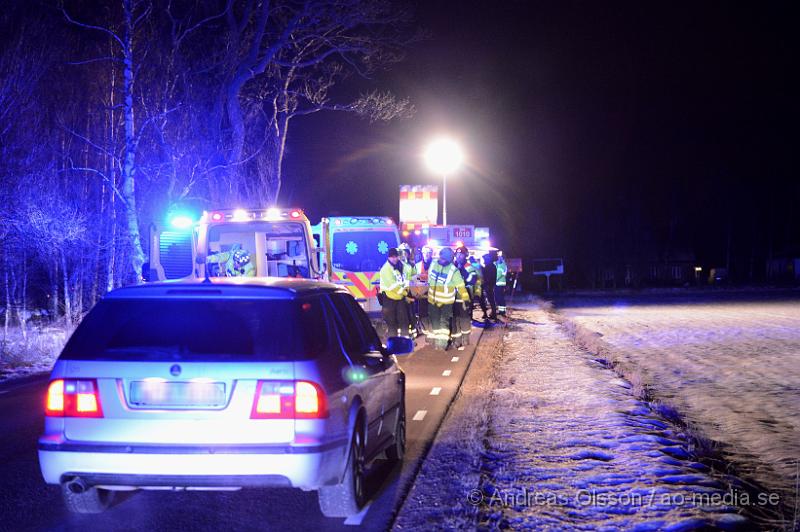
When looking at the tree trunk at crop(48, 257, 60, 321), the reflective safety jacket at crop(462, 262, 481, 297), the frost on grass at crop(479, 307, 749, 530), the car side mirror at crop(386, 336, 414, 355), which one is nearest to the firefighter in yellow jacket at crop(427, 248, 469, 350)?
the reflective safety jacket at crop(462, 262, 481, 297)

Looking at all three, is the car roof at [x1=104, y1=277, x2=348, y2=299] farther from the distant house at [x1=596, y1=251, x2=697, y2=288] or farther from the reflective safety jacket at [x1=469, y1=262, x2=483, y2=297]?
the distant house at [x1=596, y1=251, x2=697, y2=288]

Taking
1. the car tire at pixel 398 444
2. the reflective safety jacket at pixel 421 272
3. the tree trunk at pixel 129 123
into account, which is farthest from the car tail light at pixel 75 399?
the reflective safety jacket at pixel 421 272

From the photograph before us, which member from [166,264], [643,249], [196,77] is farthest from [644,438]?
[643,249]

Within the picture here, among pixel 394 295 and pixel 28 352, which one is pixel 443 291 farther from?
pixel 28 352

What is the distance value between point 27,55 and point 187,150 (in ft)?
20.2

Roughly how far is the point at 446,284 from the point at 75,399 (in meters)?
11.1

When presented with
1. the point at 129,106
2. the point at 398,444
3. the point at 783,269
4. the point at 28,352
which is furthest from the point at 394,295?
the point at 783,269

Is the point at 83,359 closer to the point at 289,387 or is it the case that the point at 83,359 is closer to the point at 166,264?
the point at 289,387

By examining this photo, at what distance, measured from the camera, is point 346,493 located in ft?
18.2

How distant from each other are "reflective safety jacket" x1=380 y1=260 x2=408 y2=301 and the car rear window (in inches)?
398

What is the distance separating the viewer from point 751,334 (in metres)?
20.2

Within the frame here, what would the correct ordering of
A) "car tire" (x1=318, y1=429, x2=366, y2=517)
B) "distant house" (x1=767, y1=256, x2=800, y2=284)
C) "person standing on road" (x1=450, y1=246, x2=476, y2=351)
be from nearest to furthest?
"car tire" (x1=318, y1=429, x2=366, y2=517), "person standing on road" (x1=450, y1=246, x2=476, y2=351), "distant house" (x1=767, y1=256, x2=800, y2=284)

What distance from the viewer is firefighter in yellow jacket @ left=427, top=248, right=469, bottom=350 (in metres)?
15.7

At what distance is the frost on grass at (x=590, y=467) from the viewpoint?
559 cm
